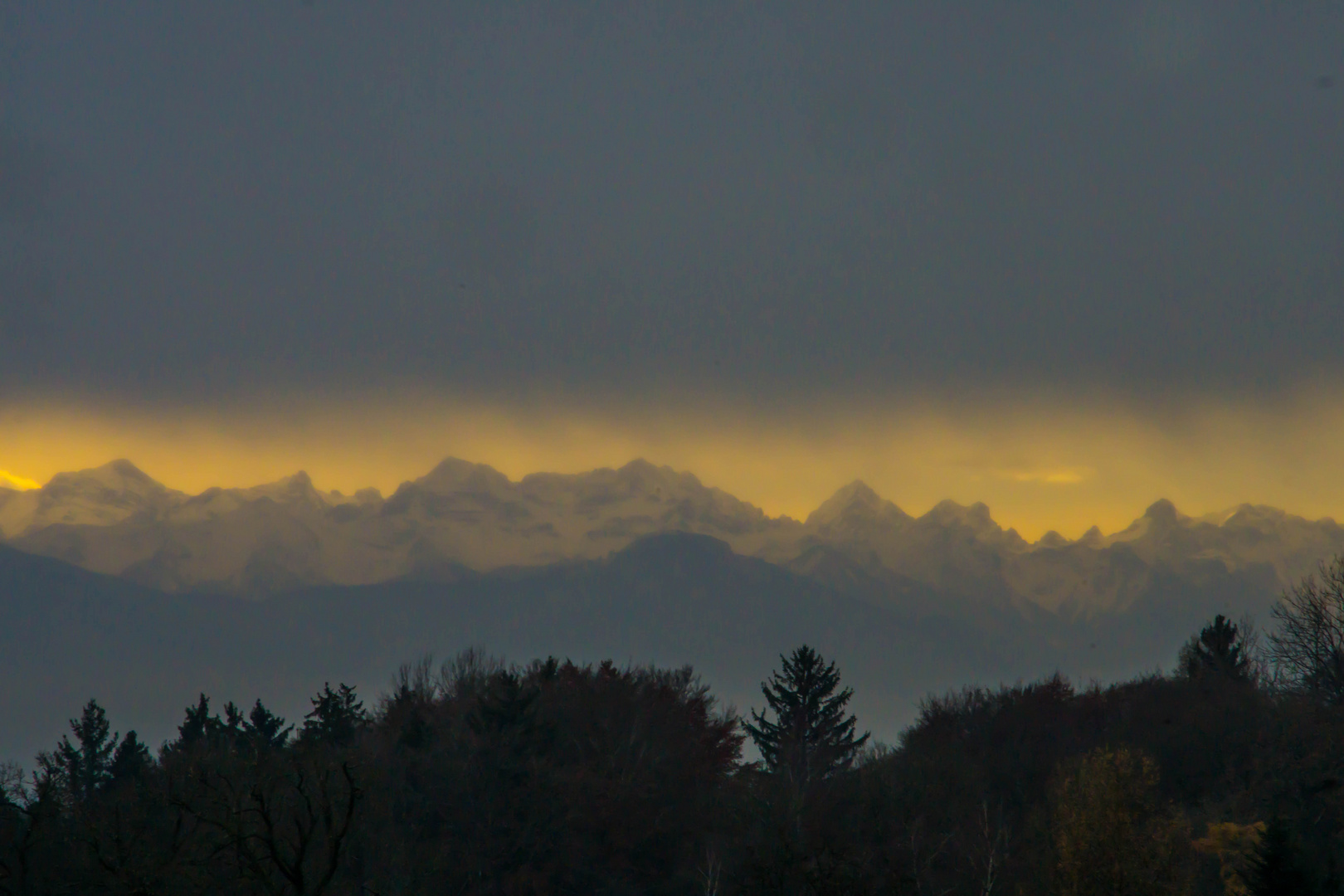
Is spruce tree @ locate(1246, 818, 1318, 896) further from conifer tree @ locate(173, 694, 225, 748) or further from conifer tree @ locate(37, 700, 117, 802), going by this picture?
conifer tree @ locate(173, 694, 225, 748)

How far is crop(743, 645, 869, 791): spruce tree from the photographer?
10925 cm

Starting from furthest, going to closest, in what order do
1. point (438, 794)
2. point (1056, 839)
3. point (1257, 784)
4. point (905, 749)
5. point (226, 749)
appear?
point (905, 749)
point (226, 749)
point (438, 794)
point (1257, 784)
point (1056, 839)

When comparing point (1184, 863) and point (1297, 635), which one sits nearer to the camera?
point (1184, 863)

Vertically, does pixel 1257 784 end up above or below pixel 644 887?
above

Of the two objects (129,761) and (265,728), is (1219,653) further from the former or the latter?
(129,761)

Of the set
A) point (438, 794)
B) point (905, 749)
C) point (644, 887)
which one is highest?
point (905, 749)

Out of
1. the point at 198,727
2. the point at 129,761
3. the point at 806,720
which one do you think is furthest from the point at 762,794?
the point at 198,727

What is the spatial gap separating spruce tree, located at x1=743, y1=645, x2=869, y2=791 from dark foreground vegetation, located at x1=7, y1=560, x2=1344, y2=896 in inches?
10.1

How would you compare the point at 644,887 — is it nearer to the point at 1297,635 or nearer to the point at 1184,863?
the point at 1184,863

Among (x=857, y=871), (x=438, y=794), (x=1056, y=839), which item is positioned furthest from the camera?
(x=438, y=794)

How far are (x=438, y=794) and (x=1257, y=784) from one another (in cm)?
5133

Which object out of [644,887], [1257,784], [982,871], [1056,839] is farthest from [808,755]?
[1056,839]

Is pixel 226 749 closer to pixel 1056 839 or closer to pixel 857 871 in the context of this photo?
pixel 857 871

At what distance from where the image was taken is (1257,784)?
215ft
